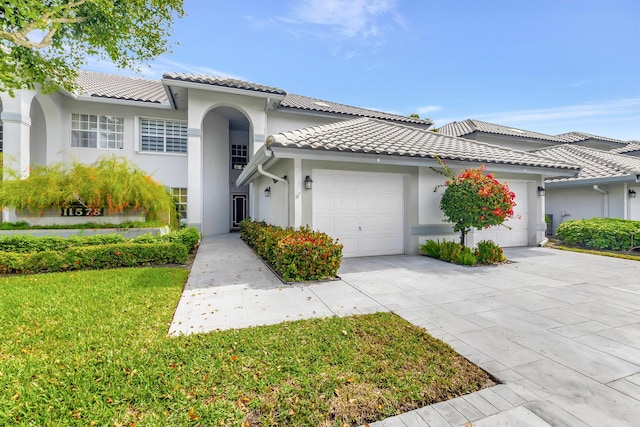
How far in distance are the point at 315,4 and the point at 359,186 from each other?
17.8 ft

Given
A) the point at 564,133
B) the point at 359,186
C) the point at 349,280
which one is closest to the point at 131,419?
the point at 349,280

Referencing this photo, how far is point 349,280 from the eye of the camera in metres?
6.40

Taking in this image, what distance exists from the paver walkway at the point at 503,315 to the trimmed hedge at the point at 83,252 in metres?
1.26

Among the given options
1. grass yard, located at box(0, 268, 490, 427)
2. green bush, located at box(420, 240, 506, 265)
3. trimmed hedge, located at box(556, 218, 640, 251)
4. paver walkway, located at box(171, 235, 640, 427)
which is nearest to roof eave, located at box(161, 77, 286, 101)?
paver walkway, located at box(171, 235, 640, 427)

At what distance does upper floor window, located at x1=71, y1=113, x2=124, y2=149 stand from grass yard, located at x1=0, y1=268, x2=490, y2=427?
40.6 feet

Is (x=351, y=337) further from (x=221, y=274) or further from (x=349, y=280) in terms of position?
(x=221, y=274)

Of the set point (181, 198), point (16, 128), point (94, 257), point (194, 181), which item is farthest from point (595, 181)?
point (16, 128)

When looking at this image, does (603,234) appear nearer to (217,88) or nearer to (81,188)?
(217,88)

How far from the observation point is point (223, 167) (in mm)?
16500

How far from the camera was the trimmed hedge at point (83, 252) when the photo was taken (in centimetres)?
698

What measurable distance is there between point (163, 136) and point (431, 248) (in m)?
14.2

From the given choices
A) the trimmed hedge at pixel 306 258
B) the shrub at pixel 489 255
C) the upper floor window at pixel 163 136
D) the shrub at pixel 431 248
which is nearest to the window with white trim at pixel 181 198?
the upper floor window at pixel 163 136

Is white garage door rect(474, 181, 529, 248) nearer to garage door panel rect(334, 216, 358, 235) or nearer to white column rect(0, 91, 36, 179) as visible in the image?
garage door panel rect(334, 216, 358, 235)

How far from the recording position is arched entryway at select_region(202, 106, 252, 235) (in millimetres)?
15406
